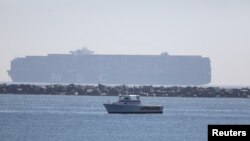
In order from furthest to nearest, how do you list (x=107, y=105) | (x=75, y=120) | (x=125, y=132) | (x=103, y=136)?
1. (x=107, y=105)
2. (x=75, y=120)
3. (x=125, y=132)
4. (x=103, y=136)

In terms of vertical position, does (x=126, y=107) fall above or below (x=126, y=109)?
above

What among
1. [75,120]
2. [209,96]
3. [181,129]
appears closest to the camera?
[181,129]

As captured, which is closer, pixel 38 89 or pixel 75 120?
pixel 75 120

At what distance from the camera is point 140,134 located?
145 ft

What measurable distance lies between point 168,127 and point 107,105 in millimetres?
15330

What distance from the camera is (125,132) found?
1794 inches

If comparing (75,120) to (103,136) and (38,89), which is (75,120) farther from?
(38,89)

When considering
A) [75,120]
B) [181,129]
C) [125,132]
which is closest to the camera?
[125,132]

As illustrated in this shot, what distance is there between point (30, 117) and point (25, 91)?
251ft

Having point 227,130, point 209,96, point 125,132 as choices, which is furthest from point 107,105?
point 209,96

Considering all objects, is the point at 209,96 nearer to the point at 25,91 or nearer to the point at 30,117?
the point at 25,91

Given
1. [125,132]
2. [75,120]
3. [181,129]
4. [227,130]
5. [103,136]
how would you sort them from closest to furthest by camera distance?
[227,130] < [103,136] < [125,132] < [181,129] < [75,120]

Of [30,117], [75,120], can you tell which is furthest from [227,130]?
[30,117]

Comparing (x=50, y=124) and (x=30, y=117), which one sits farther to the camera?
(x=30, y=117)
